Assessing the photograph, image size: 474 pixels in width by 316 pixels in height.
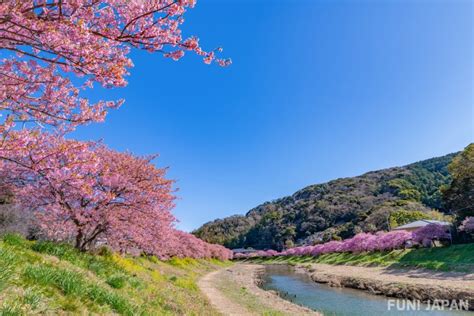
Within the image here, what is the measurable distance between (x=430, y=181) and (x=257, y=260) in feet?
235

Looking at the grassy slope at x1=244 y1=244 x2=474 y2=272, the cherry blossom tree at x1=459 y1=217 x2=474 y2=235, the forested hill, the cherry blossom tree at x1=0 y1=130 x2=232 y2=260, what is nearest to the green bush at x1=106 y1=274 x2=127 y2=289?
the cherry blossom tree at x1=0 y1=130 x2=232 y2=260

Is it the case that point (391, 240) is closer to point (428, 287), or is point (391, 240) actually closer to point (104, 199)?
point (428, 287)

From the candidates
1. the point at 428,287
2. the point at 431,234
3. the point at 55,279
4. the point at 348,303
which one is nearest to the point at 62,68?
the point at 55,279

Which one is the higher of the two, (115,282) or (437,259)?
(115,282)

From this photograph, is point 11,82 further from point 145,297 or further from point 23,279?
A: point 145,297

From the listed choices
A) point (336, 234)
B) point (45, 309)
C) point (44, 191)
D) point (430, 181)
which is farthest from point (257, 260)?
point (45, 309)

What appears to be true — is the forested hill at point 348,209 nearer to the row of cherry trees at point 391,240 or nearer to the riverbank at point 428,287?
the row of cherry trees at point 391,240

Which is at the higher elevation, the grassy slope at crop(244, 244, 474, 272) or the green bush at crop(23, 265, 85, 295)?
the green bush at crop(23, 265, 85, 295)

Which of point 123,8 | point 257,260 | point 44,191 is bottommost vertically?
point 257,260

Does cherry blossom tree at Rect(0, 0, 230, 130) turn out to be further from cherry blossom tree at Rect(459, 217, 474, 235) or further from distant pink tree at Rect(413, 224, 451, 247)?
distant pink tree at Rect(413, 224, 451, 247)

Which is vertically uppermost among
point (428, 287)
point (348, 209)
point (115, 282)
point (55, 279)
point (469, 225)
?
point (348, 209)

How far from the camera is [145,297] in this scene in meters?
9.13

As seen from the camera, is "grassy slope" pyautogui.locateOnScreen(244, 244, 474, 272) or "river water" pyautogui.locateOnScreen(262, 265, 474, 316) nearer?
"river water" pyautogui.locateOnScreen(262, 265, 474, 316)

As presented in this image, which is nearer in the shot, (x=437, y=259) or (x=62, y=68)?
(x=62, y=68)
